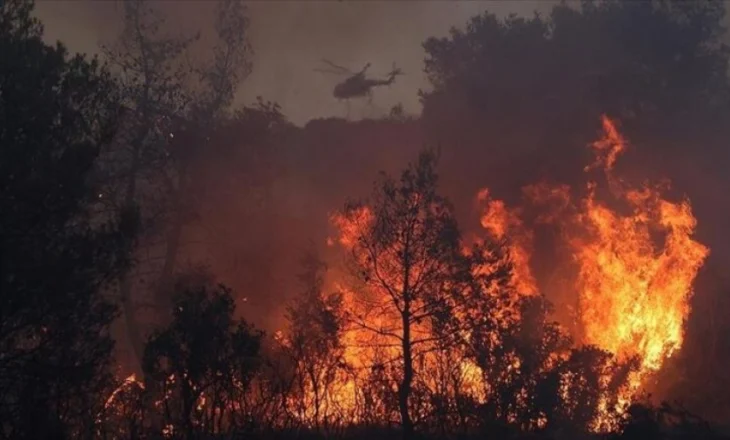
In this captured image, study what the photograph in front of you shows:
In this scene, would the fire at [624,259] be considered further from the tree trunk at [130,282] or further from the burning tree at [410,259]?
the tree trunk at [130,282]

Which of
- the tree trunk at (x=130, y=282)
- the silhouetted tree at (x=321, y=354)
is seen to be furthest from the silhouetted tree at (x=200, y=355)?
the tree trunk at (x=130, y=282)

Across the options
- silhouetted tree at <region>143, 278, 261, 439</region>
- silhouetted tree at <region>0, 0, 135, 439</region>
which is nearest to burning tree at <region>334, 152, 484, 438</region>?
silhouetted tree at <region>143, 278, 261, 439</region>

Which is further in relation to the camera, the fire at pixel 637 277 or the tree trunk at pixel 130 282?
the fire at pixel 637 277

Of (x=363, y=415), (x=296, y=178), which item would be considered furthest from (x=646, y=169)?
(x=363, y=415)

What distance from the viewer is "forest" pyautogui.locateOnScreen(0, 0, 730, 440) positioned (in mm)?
13688

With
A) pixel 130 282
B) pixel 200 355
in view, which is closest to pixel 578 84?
pixel 130 282

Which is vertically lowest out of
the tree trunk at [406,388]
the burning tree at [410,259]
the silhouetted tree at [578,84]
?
the tree trunk at [406,388]

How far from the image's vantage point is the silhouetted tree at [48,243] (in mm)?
12547

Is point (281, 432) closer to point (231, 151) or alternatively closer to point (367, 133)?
point (231, 151)

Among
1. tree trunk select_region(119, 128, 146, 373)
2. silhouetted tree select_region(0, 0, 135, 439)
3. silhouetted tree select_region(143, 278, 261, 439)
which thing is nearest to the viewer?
silhouetted tree select_region(0, 0, 135, 439)

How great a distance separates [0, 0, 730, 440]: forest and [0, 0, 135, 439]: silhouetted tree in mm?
43

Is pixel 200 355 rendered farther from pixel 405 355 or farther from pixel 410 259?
pixel 410 259

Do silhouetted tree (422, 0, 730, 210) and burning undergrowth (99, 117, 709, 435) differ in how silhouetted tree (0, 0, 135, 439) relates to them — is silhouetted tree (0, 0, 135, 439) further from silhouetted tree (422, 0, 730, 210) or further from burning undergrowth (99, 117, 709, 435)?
silhouetted tree (422, 0, 730, 210)

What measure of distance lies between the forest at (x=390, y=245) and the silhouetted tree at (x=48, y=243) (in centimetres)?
4
